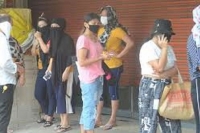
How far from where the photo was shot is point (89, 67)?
19.6ft

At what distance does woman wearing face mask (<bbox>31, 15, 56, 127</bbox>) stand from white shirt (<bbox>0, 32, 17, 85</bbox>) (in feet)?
5.61

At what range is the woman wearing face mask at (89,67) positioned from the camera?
19.3 feet

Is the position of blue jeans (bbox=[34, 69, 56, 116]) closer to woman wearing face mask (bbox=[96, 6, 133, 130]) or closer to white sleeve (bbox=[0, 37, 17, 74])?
woman wearing face mask (bbox=[96, 6, 133, 130])

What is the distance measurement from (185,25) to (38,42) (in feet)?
7.78

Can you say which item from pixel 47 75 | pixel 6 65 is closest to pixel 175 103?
pixel 6 65

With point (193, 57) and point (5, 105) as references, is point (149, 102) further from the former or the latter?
point (5, 105)

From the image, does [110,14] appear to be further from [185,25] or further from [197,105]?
[197,105]

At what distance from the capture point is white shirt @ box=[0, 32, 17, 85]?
568cm

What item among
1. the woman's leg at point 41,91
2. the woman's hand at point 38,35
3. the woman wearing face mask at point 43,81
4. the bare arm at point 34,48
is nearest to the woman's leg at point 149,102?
the woman wearing face mask at point 43,81

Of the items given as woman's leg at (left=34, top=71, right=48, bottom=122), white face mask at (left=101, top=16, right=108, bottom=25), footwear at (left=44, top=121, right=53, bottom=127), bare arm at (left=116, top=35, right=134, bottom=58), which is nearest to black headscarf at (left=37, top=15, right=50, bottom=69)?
woman's leg at (left=34, top=71, right=48, bottom=122)

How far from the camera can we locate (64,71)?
23.6 feet

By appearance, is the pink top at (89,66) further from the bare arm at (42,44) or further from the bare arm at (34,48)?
the bare arm at (34,48)

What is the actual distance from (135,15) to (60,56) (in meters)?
1.68

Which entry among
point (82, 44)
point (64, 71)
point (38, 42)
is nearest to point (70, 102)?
point (64, 71)
